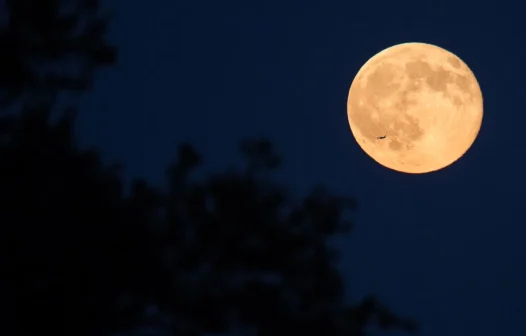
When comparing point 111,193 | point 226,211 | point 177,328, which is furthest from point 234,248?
point 111,193

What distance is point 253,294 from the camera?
25.9 ft

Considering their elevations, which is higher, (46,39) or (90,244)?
(46,39)

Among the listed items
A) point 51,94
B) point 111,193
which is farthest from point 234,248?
point 51,94

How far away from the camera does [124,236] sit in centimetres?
700

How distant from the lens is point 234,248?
8062 millimetres

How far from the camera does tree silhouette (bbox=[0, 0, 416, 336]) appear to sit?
259 inches

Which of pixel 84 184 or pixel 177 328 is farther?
pixel 177 328

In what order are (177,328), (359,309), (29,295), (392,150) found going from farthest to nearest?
(392,150), (359,309), (177,328), (29,295)

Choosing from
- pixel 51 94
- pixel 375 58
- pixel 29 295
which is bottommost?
pixel 29 295

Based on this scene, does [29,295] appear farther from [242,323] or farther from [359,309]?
[359,309]

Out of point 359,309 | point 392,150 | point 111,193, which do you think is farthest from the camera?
point 392,150

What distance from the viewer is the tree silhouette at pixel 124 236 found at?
259 inches

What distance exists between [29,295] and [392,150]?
371 centimetres

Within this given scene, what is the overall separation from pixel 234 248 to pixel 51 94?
195cm
